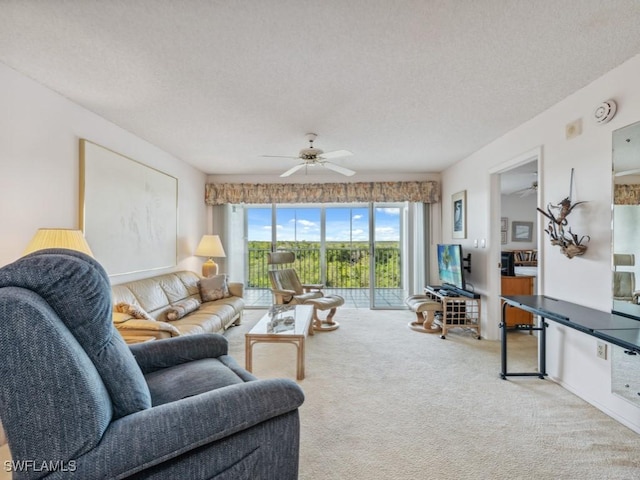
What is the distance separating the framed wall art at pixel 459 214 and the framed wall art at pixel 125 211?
4.13 meters

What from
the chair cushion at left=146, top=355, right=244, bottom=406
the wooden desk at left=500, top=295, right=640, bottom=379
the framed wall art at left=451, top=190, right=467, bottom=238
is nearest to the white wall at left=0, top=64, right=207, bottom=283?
the chair cushion at left=146, top=355, right=244, bottom=406

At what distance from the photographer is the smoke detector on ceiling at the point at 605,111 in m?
2.14

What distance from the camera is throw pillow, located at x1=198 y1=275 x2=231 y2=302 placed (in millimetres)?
4195

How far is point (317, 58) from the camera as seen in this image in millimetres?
1991

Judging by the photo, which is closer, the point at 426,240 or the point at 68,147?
the point at 68,147

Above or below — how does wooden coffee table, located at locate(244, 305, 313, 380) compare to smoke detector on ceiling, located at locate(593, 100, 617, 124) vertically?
below

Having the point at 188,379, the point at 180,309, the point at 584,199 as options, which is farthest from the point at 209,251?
the point at 584,199

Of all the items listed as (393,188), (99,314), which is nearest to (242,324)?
(393,188)

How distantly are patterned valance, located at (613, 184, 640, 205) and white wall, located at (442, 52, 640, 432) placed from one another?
57mm

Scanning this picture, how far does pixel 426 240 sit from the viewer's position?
17.4 feet

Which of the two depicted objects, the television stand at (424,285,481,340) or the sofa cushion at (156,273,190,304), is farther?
the television stand at (424,285,481,340)

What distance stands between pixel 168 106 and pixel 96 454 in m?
Result: 2.67

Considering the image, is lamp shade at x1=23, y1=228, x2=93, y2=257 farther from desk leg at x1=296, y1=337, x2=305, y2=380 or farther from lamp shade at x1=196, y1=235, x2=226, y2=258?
lamp shade at x1=196, y1=235, x2=226, y2=258

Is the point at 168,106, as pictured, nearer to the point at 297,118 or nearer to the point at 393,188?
the point at 297,118
